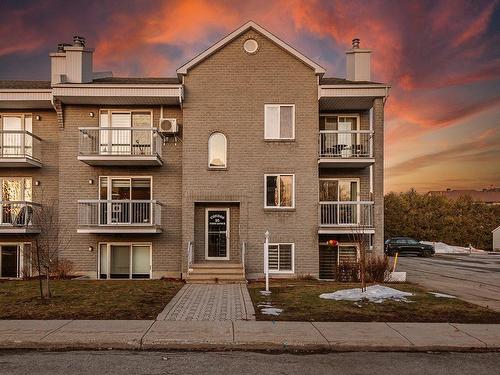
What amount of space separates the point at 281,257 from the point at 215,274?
10.2 ft

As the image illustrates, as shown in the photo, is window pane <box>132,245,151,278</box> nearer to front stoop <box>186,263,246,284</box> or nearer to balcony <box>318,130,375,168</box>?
front stoop <box>186,263,246,284</box>

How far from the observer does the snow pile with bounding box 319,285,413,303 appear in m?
11.5

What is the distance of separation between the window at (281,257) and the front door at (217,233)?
76.9 inches

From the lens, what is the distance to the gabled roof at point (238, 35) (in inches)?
685

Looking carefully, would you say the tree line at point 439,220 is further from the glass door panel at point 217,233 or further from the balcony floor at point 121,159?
the balcony floor at point 121,159

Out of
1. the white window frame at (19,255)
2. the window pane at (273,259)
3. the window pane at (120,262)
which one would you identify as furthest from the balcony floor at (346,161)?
the white window frame at (19,255)

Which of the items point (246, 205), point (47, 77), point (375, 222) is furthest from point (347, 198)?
point (47, 77)

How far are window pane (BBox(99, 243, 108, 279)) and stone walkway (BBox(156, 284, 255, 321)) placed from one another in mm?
5129

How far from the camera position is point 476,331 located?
8516 millimetres

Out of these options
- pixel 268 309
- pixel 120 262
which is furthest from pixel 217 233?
pixel 268 309

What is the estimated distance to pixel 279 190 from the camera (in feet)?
57.7

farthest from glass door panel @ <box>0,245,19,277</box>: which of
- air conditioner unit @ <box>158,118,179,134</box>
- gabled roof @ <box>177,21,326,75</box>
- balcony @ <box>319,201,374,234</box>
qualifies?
balcony @ <box>319,201,374,234</box>

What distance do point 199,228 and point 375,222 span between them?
755 cm

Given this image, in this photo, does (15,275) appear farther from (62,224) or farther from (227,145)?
(227,145)
